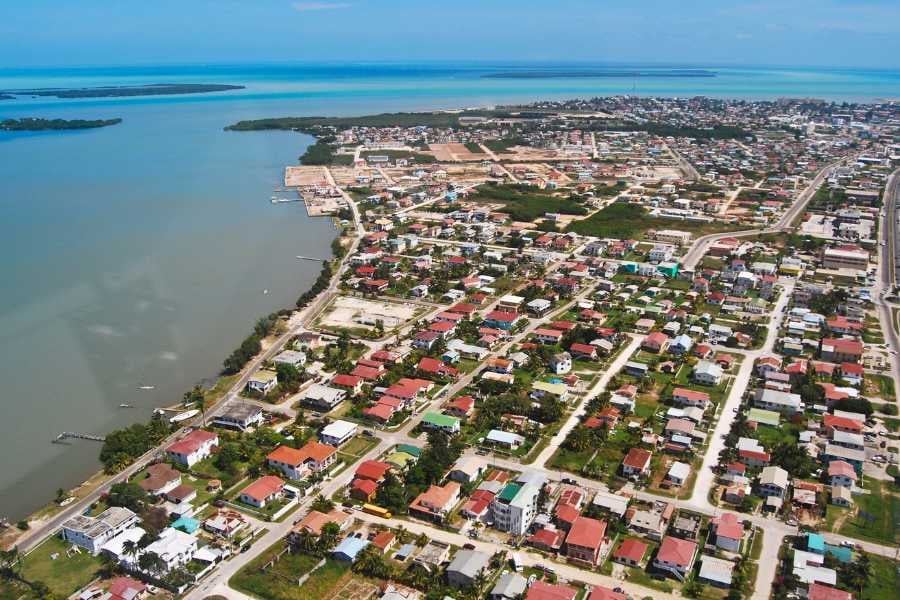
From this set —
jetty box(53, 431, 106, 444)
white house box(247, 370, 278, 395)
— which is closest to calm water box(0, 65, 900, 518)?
jetty box(53, 431, 106, 444)

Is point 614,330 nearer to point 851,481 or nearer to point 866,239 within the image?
point 851,481

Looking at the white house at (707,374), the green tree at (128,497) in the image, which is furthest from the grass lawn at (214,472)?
the white house at (707,374)

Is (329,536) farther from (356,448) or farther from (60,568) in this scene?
(60,568)

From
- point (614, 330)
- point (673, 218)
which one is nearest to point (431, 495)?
point (614, 330)

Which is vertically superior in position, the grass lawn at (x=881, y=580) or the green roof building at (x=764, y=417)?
the green roof building at (x=764, y=417)

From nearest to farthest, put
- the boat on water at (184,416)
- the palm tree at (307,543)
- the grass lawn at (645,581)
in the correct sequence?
the grass lawn at (645,581), the palm tree at (307,543), the boat on water at (184,416)

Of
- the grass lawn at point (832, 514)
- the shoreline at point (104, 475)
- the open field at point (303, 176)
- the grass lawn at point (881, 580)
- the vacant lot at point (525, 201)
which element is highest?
the open field at point (303, 176)

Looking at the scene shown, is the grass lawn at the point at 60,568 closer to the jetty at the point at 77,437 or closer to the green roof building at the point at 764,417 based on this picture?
the jetty at the point at 77,437
